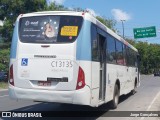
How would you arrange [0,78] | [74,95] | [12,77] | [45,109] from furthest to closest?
[0,78] < [45,109] < [12,77] < [74,95]

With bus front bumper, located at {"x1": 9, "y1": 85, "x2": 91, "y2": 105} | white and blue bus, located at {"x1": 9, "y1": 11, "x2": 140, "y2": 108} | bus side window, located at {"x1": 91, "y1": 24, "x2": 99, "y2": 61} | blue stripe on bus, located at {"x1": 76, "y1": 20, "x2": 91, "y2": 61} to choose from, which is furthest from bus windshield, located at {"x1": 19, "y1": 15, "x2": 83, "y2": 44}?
bus front bumper, located at {"x1": 9, "y1": 85, "x2": 91, "y2": 105}

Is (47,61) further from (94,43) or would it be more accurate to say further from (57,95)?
(94,43)

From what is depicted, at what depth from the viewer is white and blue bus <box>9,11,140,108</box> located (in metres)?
10.5

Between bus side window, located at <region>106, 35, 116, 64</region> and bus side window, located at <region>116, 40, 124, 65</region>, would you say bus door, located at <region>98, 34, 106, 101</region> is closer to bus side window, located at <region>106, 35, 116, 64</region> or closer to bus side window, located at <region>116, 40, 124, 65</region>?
bus side window, located at <region>106, 35, 116, 64</region>

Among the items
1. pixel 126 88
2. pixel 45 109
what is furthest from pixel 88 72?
pixel 126 88

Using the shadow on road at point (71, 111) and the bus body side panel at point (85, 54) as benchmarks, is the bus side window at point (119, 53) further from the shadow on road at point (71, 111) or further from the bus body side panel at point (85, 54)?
the bus body side panel at point (85, 54)

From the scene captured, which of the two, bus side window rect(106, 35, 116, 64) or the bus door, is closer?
the bus door

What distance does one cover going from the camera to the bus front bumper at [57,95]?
34.1 feet

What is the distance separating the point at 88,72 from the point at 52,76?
101 cm

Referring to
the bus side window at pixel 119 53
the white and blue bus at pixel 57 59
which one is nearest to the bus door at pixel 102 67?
the white and blue bus at pixel 57 59

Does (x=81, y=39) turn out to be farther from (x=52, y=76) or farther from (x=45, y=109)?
(x=45, y=109)

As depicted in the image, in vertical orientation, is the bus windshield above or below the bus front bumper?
above

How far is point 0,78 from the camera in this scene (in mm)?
39750

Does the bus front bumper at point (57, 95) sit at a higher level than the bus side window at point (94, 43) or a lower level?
lower
